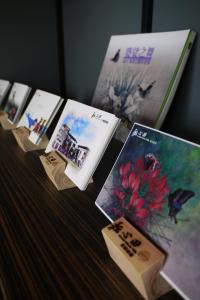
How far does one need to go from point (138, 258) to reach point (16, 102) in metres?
1.16

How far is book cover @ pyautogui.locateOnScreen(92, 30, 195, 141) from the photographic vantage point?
83 centimetres

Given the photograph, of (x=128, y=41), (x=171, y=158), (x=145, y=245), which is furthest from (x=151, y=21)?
(x=145, y=245)

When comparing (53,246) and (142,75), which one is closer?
(53,246)

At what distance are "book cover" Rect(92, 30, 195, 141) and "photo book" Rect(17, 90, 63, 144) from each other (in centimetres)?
23

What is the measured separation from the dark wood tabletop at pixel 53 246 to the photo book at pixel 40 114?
24 centimetres

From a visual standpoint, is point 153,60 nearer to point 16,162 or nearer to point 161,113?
point 161,113

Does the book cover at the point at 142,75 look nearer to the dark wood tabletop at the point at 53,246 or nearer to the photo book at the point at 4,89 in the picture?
the dark wood tabletop at the point at 53,246

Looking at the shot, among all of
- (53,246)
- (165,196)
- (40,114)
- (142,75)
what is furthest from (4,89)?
(165,196)

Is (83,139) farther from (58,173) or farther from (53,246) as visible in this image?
(53,246)

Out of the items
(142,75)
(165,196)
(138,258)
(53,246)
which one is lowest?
(53,246)

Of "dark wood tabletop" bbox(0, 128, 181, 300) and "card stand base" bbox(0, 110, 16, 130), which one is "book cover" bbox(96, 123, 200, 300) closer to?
"dark wood tabletop" bbox(0, 128, 181, 300)

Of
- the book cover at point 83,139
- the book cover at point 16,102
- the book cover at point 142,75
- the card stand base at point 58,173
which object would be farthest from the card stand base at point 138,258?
the book cover at point 16,102

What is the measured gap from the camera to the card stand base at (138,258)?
42cm

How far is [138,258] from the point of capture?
43cm
